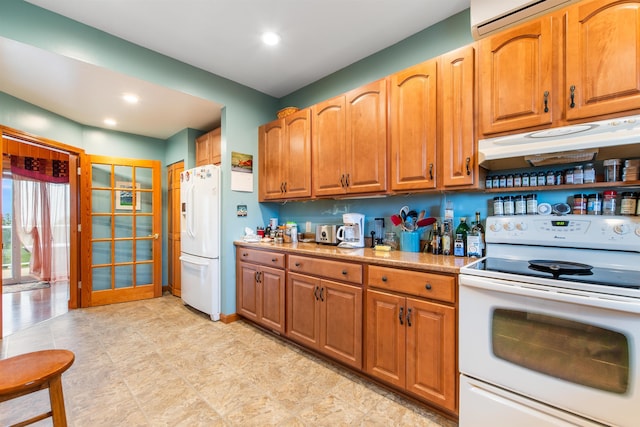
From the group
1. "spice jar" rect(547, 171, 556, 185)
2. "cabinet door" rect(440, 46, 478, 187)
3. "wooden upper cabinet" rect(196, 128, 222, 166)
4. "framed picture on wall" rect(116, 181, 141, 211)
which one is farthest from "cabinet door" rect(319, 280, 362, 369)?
"framed picture on wall" rect(116, 181, 141, 211)

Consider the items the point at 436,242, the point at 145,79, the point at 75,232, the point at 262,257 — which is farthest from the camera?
the point at 75,232

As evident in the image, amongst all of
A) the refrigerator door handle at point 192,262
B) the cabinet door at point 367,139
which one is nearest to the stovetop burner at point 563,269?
the cabinet door at point 367,139

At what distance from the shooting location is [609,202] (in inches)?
57.6

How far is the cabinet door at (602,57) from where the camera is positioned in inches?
50.4

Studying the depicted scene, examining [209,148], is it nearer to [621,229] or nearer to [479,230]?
[479,230]

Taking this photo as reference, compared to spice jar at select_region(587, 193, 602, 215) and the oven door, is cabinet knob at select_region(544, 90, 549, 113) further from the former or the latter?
the oven door

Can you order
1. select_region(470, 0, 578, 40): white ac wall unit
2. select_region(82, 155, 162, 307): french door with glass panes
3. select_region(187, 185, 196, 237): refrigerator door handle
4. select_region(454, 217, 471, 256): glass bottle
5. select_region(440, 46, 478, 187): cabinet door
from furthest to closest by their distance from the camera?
select_region(82, 155, 162, 307): french door with glass panes < select_region(187, 185, 196, 237): refrigerator door handle < select_region(454, 217, 471, 256): glass bottle < select_region(440, 46, 478, 187): cabinet door < select_region(470, 0, 578, 40): white ac wall unit

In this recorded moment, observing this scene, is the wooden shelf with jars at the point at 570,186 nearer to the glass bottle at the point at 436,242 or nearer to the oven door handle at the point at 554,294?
the glass bottle at the point at 436,242

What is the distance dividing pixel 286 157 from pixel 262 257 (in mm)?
1119

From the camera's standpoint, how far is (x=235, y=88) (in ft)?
10.3

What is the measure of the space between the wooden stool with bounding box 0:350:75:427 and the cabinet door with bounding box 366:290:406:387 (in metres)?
1.67

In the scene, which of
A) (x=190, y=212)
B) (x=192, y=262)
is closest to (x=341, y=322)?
(x=192, y=262)

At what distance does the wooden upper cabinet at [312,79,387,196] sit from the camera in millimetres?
2184

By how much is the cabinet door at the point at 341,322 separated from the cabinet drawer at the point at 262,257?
569mm
